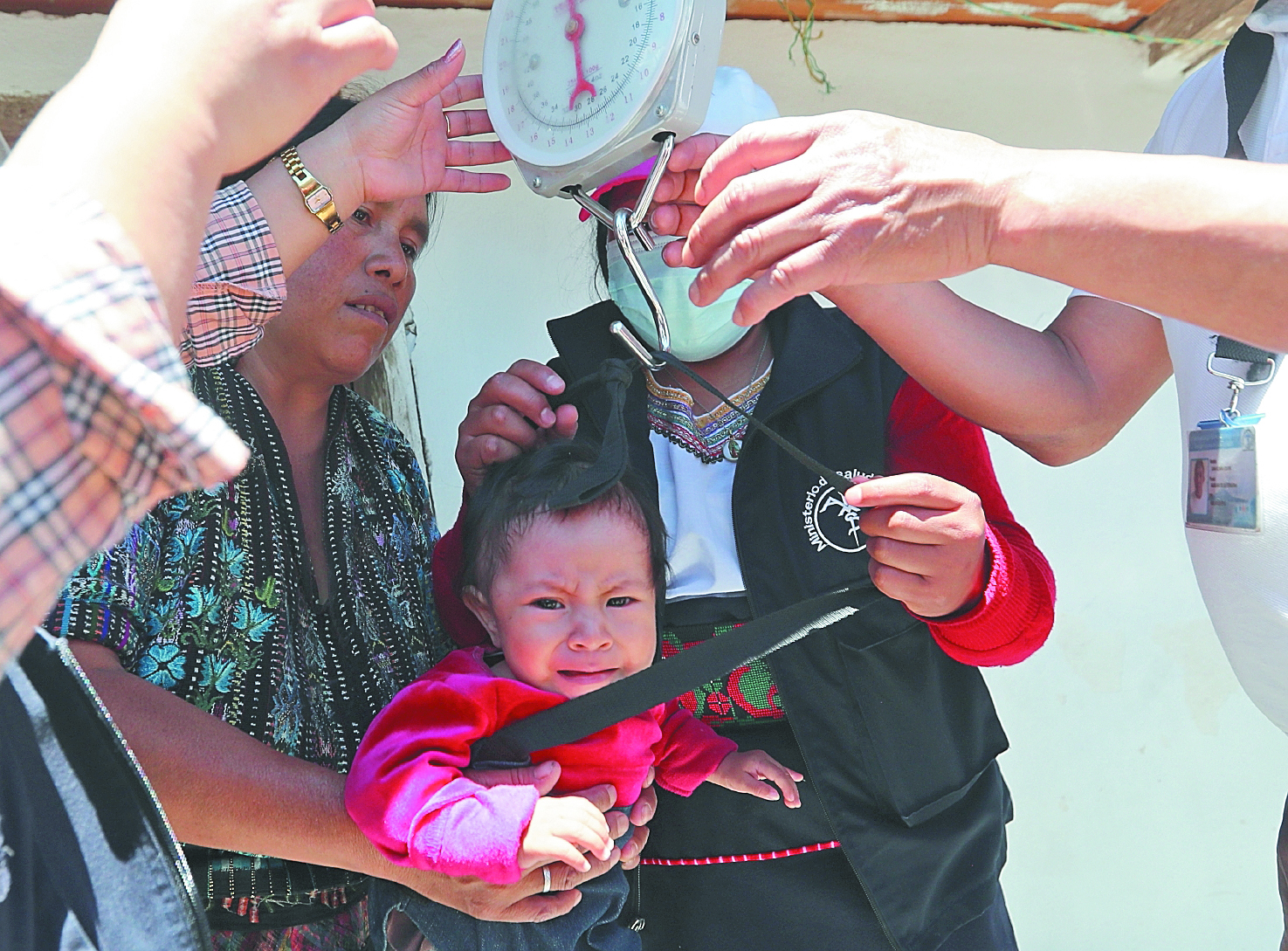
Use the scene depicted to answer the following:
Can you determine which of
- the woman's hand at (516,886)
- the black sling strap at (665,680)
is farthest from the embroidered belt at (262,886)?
the black sling strap at (665,680)

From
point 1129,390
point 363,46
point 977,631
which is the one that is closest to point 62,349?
point 363,46

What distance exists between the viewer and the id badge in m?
1.16

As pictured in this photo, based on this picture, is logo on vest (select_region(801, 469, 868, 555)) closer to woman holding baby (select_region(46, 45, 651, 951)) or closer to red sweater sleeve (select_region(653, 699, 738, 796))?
red sweater sleeve (select_region(653, 699, 738, 796))

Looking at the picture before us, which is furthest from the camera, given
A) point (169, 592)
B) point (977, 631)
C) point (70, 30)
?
point (70, 30)

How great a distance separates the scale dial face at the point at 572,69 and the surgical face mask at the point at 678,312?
0.34 meters

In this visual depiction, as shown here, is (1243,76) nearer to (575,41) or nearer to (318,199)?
(575,41)

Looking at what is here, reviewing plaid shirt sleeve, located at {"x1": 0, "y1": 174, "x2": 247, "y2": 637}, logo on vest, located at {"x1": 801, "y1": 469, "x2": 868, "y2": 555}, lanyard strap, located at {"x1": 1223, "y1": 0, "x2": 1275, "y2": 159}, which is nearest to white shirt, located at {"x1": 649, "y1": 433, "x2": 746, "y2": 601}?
logo on vest, located at {"x1": 801, "y1": 469, "x2": 868, "y2": 555}

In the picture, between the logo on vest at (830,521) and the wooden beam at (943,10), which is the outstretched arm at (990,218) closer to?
the logo on vest at (830,521)

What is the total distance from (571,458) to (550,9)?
0.59 metres

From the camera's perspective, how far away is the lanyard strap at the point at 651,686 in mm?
1272

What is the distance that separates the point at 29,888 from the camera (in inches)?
30.1

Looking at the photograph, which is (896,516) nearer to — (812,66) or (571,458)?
(571,458)

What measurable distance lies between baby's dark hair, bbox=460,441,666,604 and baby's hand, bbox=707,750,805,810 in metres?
0.25

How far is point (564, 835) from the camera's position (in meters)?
1.17
